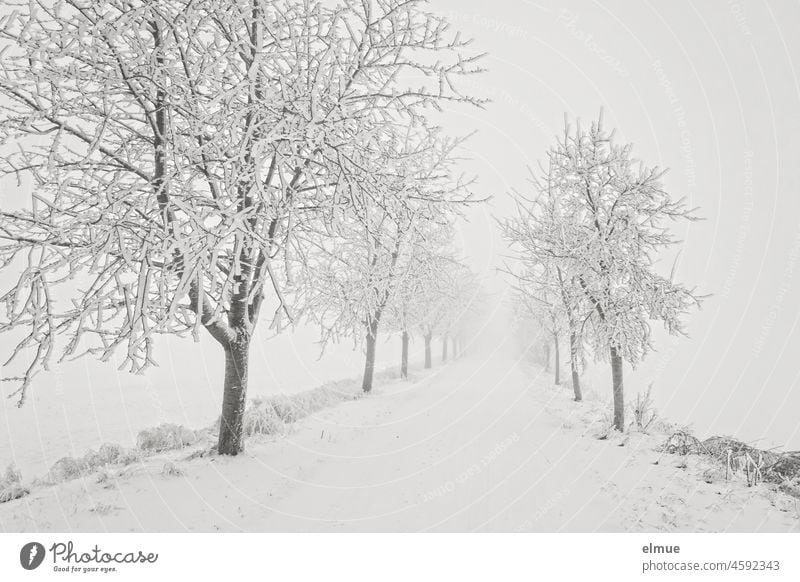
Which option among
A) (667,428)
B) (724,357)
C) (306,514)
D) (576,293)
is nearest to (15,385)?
(306,514)

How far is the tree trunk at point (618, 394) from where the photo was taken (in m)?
7.61

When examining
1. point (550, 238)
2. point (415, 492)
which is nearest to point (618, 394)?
point (550, 238)

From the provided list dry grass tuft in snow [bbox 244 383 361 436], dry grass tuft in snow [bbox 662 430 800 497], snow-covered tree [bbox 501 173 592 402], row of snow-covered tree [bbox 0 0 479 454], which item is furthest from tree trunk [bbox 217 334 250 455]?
dry grass tuft in snow [bbox 662 430 800 497]

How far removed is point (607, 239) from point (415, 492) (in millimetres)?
6233

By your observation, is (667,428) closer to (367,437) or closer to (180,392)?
(367,437)

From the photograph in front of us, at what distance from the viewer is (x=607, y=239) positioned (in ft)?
24.5

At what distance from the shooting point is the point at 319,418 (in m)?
8.46

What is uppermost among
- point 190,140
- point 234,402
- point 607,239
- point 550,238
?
point 190,140

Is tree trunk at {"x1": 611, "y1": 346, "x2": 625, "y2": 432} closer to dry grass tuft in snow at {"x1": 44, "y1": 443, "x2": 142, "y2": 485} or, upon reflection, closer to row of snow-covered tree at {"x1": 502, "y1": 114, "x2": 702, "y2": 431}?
row of snow-covered tree at {"x1": 502, "y1": 114, "x2": 702, "y2": 431}

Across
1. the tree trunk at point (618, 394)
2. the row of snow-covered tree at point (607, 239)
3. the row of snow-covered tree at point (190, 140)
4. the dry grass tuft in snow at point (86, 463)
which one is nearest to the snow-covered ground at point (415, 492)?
the dry grass tuft in snow at point (86, 463)

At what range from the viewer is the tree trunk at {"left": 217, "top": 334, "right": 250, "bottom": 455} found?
5344mm

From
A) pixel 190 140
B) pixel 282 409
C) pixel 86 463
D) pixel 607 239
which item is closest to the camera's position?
pixel 190 140

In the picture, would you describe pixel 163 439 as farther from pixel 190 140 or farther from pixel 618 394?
pixel 618 394
